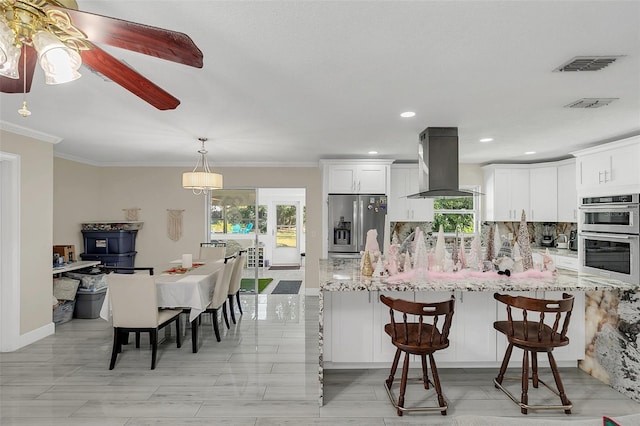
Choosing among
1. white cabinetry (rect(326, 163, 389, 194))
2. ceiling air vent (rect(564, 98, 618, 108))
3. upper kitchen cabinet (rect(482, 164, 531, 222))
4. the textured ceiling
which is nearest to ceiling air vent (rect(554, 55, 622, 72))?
the textured ceiling

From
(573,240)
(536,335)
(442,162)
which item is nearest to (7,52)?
(536,335)

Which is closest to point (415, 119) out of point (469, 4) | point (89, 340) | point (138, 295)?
point (469, 4)

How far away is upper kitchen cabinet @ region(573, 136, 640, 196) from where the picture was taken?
4.15 metres

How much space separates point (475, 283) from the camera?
2.87 meters

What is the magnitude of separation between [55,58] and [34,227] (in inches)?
146

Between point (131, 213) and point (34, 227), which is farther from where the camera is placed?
point (131, 213)

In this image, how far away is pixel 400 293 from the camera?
3260 millimetres

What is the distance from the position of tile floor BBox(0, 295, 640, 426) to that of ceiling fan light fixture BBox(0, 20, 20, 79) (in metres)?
2.30

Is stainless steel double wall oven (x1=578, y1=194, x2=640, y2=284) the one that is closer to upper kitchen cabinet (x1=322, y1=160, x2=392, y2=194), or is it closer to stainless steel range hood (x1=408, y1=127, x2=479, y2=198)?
stainless steel range hood (x1=408, y1=127, x2=479, y2=198)

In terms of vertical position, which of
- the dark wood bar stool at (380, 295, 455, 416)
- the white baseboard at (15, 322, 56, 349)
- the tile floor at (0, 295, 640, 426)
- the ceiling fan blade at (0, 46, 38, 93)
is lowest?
the tile floor at (0, 295, 640, 426)

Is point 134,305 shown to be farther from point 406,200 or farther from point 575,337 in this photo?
point 406,200

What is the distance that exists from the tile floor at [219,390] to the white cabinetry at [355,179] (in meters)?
2.67

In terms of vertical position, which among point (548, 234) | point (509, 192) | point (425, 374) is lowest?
point (425, 374)

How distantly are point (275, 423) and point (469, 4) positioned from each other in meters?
2.73
